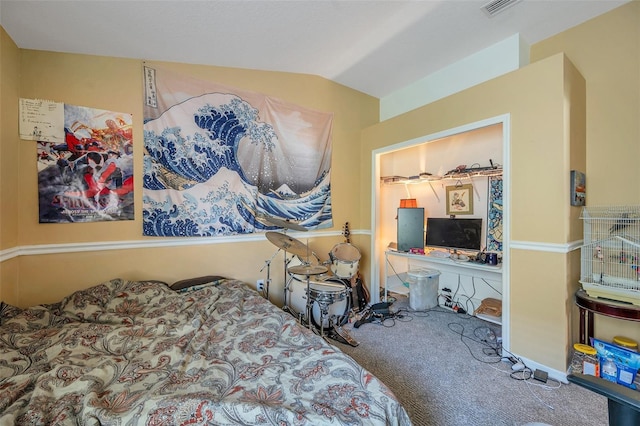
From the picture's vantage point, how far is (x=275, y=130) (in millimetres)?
2922

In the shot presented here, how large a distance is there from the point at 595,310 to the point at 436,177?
187 centimetres

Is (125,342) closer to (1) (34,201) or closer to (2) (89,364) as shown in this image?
(2) (89,364)

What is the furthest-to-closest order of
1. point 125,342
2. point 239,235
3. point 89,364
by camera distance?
point 239,235 < point 125,342 < point 89,364

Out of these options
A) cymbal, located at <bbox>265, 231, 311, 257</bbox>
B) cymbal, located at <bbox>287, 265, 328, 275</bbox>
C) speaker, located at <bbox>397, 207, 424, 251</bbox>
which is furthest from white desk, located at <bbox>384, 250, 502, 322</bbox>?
cymbal, located at <bbox>265, 231, 311, 257</bbox>

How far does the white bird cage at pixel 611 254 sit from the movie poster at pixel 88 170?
149 inches

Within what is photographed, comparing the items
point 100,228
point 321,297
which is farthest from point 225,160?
point 321,297

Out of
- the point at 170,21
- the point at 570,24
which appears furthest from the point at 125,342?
the point at 570,24

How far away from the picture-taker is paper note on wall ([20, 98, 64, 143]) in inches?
76.7

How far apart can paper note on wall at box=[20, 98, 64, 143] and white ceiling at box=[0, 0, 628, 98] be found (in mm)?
442

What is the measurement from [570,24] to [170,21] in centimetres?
342

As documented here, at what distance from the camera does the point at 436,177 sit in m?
3.23

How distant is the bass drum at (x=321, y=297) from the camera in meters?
2.29

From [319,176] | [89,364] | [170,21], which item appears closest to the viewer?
[89,364]

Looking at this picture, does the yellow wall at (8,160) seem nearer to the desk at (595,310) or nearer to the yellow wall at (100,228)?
the yellow wall at (100,228)
